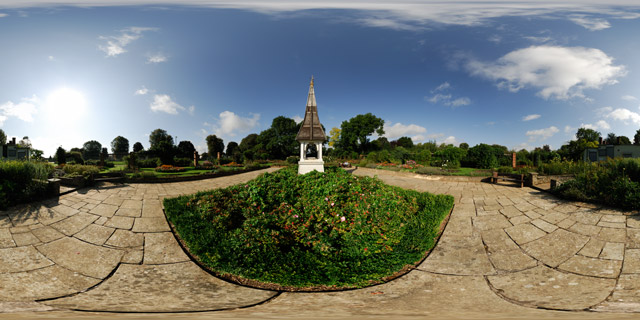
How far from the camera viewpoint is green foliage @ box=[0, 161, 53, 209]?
11.9 ft

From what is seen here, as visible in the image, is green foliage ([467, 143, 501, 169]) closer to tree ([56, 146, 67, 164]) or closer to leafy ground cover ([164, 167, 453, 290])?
leafy ground cover ([164, 167, 453, 290])

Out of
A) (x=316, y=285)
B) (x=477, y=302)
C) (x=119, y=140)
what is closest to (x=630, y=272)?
(x=477, y=302)

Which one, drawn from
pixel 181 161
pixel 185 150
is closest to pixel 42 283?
pixel 181 161

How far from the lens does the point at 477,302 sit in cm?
249

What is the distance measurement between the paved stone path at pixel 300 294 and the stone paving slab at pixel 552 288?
1 centimetres

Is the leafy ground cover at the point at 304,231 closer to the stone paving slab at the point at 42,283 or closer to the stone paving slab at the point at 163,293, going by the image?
the stone paving slab at the point at 163,293

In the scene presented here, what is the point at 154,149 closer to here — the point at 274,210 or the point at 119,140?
Result: the point at 274,210

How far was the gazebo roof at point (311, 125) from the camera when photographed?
7.36 metres

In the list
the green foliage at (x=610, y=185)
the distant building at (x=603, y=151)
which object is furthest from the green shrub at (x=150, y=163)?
the distant building at (x=603, y=151)

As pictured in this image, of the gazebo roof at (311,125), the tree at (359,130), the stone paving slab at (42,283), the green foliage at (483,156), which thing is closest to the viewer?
the stone paving slab at (42,283)

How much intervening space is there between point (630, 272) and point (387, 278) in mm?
3124

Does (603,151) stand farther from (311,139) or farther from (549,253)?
(311,139)

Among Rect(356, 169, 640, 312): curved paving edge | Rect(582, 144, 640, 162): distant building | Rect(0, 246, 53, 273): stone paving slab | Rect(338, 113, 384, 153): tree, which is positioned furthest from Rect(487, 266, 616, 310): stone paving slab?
Rect(338, 113, 384, 153): tree

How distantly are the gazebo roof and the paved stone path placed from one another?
4353 millimetres
